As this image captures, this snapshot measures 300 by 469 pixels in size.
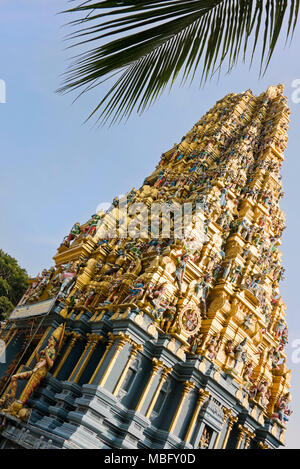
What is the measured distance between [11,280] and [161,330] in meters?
22.5

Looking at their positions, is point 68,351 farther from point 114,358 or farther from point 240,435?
point 240,435

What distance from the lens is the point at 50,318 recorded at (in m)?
15.8

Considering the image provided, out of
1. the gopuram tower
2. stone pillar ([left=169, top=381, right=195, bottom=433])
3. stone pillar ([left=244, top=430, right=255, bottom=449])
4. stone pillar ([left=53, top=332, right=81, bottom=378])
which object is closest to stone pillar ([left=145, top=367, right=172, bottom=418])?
the gopuram tower

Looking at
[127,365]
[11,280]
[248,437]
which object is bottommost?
[127,365]

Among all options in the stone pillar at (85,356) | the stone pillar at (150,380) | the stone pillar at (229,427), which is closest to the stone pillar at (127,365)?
the stone pillar at (150,380)

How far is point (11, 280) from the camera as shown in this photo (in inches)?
1314

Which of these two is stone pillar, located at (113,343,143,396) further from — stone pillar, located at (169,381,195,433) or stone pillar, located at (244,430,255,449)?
stone pillar, located at (244,430,255,449)

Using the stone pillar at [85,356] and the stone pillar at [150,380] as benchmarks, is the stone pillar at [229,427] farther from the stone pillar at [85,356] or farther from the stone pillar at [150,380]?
the stone pillar at [85,356]

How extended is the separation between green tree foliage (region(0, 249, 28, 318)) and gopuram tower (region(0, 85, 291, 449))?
12.5 meters

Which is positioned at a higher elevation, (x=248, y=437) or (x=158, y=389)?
(x=248, y=437)

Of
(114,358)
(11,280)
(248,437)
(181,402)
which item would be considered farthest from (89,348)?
(11,280)

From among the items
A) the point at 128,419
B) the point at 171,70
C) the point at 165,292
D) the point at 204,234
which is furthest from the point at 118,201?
the point at 171,70

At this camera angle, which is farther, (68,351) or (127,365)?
(68,351)

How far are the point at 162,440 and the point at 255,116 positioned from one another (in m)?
26.5
